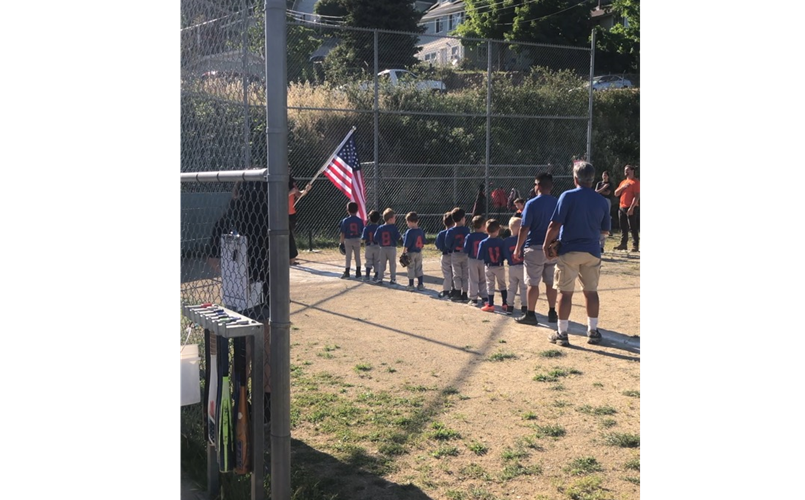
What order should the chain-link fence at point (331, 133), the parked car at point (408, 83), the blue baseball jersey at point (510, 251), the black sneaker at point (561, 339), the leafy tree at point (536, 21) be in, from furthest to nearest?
the leafy tree at point (536, 21) → the parked car at point (408, 83) → the blue baseball jersey at point (510, 251) → the black sneaker at point (561, 339) → the chain-link fence at point (331, 133)

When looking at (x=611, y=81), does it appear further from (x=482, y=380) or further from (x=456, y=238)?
(x=482, y=380)

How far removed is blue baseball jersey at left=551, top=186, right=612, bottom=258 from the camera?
7766mm

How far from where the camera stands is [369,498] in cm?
425

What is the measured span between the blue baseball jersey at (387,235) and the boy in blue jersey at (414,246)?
403 mm

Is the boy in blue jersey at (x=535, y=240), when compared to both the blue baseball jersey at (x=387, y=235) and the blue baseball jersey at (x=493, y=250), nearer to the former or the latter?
the blue baseball jersey at (x=493, y=250)

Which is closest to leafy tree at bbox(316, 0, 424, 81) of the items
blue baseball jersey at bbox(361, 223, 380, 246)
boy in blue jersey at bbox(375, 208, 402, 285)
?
blue baseball jersey at bbox(361, 223, 380, 246)

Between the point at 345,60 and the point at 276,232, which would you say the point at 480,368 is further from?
the point at 345,60

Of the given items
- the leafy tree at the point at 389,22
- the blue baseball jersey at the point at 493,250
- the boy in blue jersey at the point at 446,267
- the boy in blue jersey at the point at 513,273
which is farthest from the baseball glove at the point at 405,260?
the leafy tree at the point at 389,22

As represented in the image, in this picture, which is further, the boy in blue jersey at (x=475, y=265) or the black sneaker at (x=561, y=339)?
the boy in blue jersey at (x=475, y=265)

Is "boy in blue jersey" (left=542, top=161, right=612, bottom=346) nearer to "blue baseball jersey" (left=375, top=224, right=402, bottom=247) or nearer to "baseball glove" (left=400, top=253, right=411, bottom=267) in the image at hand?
"baseball glove" (left=400, top=253, right=411, bottom=267)

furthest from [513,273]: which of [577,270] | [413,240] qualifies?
[413,240]

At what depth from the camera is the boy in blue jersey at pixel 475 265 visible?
10.8 meters

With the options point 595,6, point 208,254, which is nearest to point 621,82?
point 595,6

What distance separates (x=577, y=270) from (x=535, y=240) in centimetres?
111
